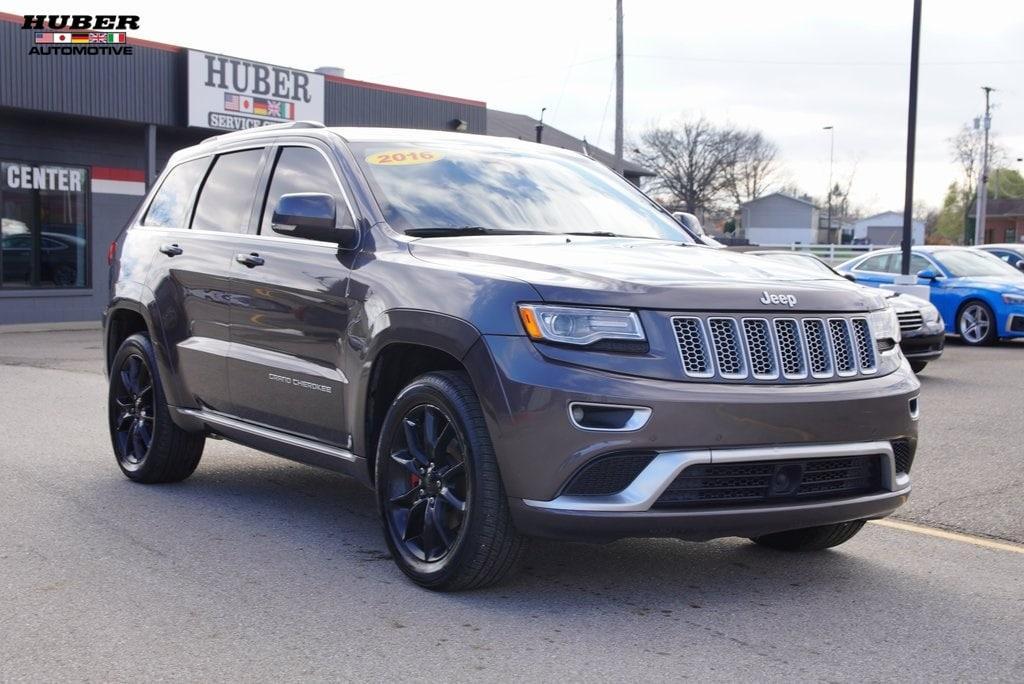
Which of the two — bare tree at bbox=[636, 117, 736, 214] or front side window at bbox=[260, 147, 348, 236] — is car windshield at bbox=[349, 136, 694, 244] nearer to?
front side window at bbox=[260, 147, 348, 236]

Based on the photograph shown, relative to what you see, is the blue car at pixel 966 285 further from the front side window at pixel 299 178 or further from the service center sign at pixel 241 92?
the front side window at pixel 299 178

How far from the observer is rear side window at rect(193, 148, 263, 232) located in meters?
6.52

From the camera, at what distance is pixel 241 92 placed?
2333 cm

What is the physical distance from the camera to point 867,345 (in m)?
4.96

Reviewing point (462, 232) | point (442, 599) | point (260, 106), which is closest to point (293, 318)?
point (462, 232)

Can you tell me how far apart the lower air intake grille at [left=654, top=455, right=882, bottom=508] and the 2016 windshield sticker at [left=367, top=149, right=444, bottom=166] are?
7.31 ft

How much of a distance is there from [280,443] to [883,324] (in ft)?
9.13

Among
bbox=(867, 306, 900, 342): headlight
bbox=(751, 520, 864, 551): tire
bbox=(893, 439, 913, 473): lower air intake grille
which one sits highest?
bbox=(867, 306, 900, 342): headlight

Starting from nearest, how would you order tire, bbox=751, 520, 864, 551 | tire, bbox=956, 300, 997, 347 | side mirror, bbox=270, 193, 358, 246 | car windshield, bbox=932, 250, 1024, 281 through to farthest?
side mirror, bbox=270, 193, 358, 246, tire, bbox=751, 520, 864, 551, tire, bbox=956, 300, 997, 347, car windshield, bbox=932, 250, 1024, 281

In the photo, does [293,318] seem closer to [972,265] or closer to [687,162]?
[972,265]

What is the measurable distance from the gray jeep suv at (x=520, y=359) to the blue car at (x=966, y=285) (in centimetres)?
1285

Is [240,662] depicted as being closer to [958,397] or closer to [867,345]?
[867,345]

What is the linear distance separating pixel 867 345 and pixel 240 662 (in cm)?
267

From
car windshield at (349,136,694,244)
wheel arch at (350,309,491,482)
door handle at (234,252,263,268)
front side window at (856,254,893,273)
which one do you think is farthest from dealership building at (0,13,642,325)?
wheel arch at (350,309,491,482)
